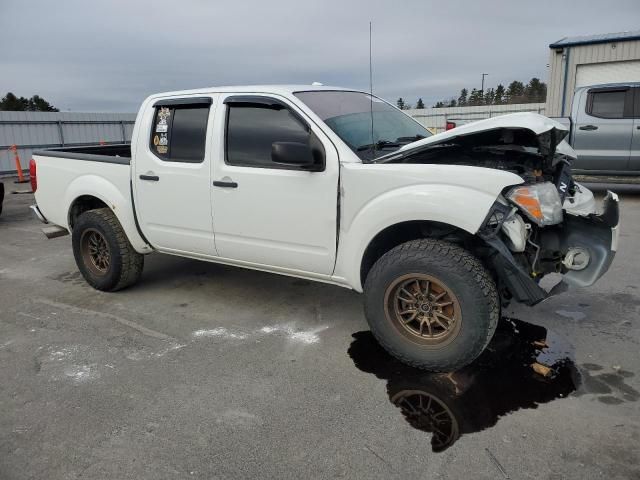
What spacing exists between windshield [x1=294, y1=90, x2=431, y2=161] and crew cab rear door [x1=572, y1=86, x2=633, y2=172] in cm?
630

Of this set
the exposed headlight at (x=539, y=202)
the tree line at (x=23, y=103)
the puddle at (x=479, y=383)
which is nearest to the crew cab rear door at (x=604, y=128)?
the puddle at (x=479, y=383)

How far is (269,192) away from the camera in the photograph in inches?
150

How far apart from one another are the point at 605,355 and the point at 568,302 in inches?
40.2

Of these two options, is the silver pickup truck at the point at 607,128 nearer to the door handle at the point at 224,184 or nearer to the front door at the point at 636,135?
the front door at the point at 636,135

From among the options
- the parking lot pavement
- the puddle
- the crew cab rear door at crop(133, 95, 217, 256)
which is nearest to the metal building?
the parking lot pavement

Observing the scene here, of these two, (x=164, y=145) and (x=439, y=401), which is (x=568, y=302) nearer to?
(x=439, y=401)

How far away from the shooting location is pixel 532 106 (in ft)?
64.5

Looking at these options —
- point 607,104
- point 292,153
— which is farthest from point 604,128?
point 292,153

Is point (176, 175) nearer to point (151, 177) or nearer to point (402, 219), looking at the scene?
point (151, 177)

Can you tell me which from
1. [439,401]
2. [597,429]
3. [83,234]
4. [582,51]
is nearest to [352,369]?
[439,401]

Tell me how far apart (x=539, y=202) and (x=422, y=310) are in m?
0.98

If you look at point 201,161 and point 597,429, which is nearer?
point 597,429

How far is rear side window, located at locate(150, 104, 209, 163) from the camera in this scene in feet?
13.8

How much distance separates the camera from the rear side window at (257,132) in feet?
12.5
